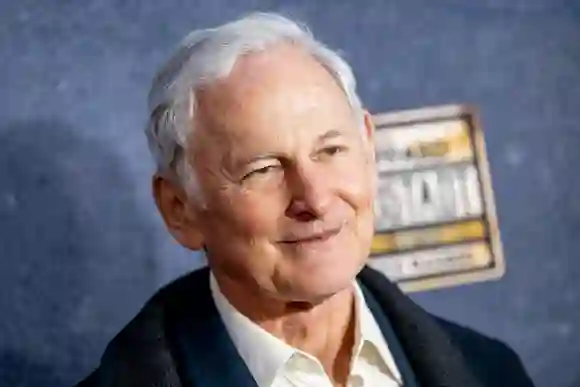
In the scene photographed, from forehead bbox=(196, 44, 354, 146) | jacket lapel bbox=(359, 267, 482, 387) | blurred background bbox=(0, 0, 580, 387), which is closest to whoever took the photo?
forehead bbox=(196, 44, 354, 146)

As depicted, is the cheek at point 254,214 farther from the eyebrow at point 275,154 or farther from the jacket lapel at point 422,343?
the jacket lapel at point 422,343

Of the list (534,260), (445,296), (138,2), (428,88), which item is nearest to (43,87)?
(138,2)

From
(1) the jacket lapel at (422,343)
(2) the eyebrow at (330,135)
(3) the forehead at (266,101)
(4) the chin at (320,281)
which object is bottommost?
(1) the jacket lapel at (422,343)

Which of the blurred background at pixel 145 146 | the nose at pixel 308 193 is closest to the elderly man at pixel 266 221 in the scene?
the nose at pixel 308 193

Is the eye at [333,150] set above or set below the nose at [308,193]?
above

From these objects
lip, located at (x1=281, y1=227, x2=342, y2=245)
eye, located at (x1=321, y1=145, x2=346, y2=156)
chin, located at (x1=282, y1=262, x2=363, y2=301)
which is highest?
eye, located at (x1=321, y1=145, x2=346, y2=156)

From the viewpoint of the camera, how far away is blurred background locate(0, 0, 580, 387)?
1285 mm

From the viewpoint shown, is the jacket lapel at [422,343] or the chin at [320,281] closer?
the chin at [320,281]

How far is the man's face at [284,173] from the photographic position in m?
1.02

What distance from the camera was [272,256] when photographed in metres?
1.04

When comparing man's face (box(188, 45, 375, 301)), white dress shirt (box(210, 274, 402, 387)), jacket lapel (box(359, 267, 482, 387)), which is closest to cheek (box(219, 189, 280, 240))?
man's face (box(188, 45, 375, 301))

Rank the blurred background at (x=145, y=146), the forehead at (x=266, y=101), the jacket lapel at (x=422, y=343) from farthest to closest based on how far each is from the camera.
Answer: the blurred background at (x=145, y=146), the jacket lapel at (x=422, y=343), the forehead at (x=266, y=101)

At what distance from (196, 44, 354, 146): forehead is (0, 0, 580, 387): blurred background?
33cm

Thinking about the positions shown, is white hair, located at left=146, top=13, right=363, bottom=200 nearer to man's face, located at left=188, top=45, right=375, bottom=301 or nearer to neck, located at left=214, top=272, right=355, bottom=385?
man's face, located at left=188, top=45, right=375, bottom=301
